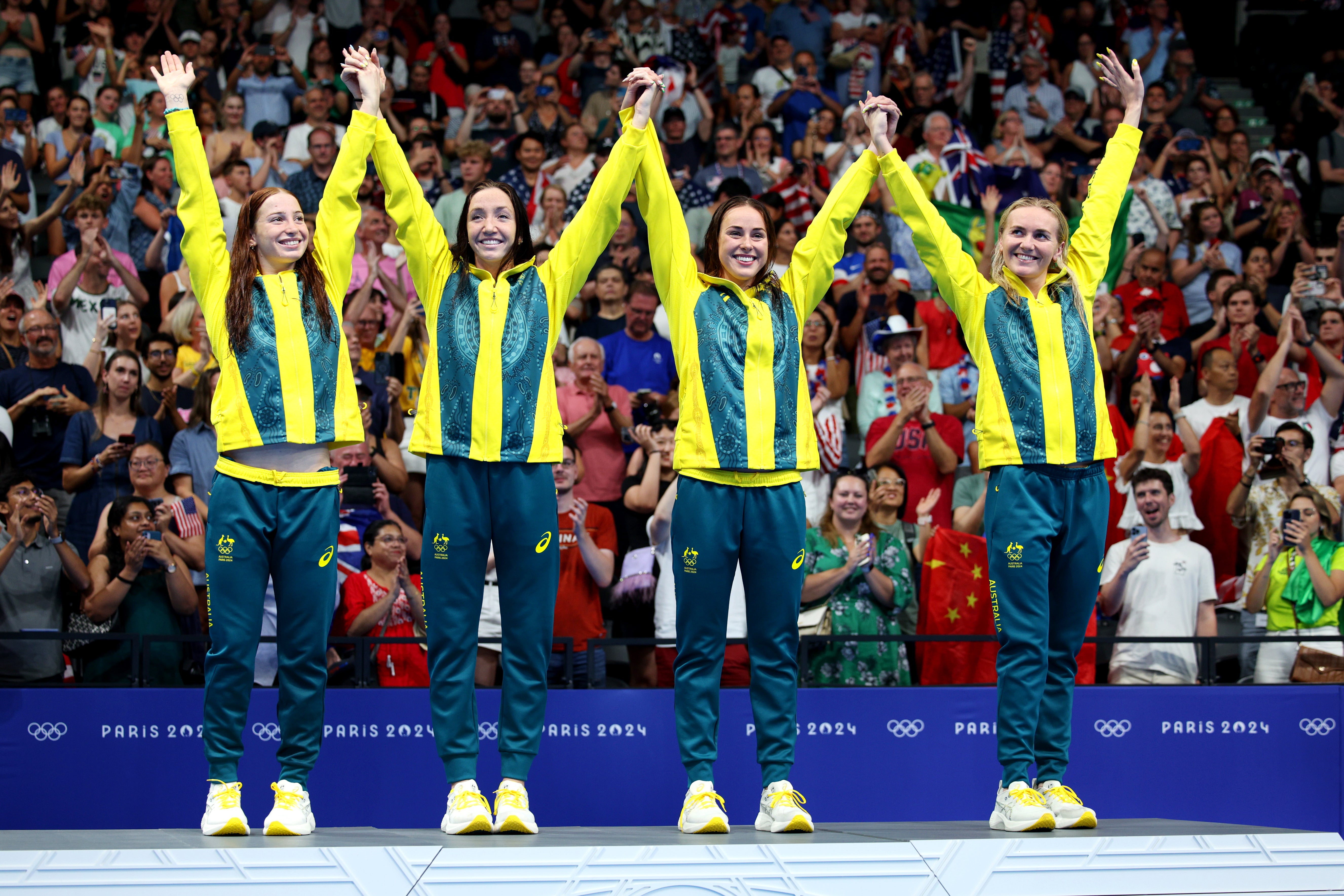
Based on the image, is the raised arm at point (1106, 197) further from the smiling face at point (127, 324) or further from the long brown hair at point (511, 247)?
the smiling face at point (127, 324)

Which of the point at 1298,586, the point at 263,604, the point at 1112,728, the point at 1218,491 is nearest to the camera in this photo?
the point at 263,604

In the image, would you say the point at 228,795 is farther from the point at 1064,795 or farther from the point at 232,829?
the point at 1064,795

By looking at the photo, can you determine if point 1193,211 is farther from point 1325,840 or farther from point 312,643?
point 312,643

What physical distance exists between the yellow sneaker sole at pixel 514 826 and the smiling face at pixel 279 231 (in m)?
1.80

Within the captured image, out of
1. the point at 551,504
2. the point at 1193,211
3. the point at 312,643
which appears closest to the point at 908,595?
the point at 551,504

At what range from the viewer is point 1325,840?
147 inches

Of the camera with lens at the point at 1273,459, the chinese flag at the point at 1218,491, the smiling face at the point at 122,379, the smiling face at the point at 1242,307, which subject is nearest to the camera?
the smiling face at the point at 122,379

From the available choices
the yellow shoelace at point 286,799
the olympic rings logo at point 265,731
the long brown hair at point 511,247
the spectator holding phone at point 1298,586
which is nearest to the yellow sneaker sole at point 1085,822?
the yellow shoelace at point 286,799

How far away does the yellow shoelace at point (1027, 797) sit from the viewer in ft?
13.3

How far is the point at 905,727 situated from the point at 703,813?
7.28 ft

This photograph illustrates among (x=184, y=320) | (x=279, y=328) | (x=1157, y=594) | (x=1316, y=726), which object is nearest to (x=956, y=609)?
(x=1157, y=594)

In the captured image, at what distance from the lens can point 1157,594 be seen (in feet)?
20.9

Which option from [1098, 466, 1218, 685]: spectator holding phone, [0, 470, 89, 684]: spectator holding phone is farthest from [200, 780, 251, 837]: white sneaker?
[1098, 466, 1218, 685]: spectator holding phone

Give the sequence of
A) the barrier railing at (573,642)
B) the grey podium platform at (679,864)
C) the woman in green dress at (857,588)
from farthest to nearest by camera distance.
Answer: the woman in green dress at (857,588)
the barrier railing at (573,642)
the grey podium platform at (679,864)
